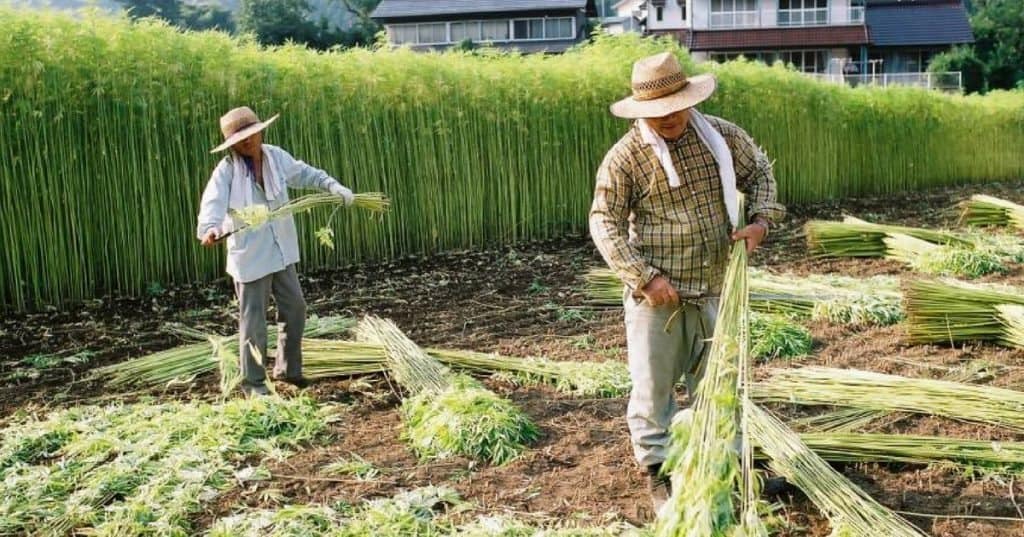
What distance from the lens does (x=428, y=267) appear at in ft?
25.7

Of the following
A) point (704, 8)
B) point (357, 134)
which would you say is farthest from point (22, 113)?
point (704, 8)

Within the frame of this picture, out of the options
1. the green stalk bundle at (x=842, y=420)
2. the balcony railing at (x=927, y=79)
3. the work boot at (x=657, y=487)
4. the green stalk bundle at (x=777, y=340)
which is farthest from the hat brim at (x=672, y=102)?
the balcony railing at (x=927, y=79)

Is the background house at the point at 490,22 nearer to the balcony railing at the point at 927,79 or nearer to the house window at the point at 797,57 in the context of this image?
the house window at the point at 797,57

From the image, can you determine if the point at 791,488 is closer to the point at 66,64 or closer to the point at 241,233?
the point at 241,233

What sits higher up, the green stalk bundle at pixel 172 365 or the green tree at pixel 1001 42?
the green tree at pixel 1001 42

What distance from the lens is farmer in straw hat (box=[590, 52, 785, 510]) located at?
2818mm

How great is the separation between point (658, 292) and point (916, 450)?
3.86 feet

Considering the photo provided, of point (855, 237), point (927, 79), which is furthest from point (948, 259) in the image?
point (927, 79)

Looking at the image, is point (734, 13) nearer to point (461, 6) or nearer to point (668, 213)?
point (461, 6)

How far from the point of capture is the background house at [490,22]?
30234mm

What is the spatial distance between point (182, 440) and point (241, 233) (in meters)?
0.96

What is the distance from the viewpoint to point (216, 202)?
3.94 metres

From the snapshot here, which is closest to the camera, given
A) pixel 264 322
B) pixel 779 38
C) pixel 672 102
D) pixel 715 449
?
pixel 715 449

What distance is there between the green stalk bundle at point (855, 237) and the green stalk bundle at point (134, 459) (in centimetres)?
561
